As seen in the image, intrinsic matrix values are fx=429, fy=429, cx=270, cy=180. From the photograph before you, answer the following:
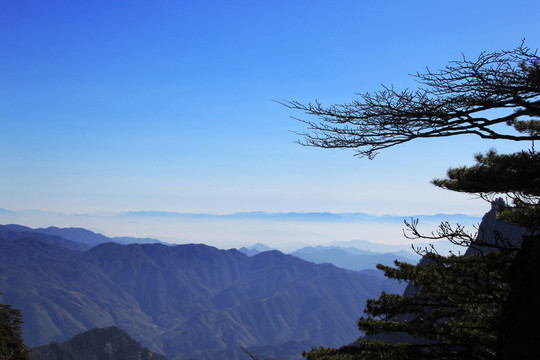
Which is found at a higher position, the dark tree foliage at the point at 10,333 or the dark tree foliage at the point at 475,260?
the dark tree foliage at the point at 475,260

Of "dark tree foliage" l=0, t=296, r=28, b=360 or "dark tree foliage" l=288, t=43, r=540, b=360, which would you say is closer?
"dark tree foliage" l=288, t=43, r=540, b=360

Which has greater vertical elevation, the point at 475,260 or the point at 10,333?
the point at 475,260

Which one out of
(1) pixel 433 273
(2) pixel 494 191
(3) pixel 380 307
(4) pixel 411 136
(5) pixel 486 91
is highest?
(5) pixel 486 91

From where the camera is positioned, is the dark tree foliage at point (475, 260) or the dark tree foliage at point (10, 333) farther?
the dark tree foliage at point (10, 333)

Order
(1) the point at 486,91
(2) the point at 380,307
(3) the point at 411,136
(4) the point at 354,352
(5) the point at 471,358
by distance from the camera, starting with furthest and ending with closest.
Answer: (2) the point at 380,307 → (4) the point at 354,352 → (5) the point at 471,358 → (3) the point at 411,136 → (1) the point at 486,91

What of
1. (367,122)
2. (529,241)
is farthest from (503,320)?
(367,122)

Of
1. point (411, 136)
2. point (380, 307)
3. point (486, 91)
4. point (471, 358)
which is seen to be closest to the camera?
point (486, 91)

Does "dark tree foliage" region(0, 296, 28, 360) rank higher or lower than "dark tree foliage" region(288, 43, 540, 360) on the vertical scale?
lower

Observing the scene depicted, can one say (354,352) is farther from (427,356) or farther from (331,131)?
(331,131)

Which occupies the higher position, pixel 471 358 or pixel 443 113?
pixel 443 113

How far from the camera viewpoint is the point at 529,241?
34.3ft

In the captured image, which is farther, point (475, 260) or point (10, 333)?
point (10, 333)

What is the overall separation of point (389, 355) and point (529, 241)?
5076 millimetres

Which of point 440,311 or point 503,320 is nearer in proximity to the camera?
point 503,320
